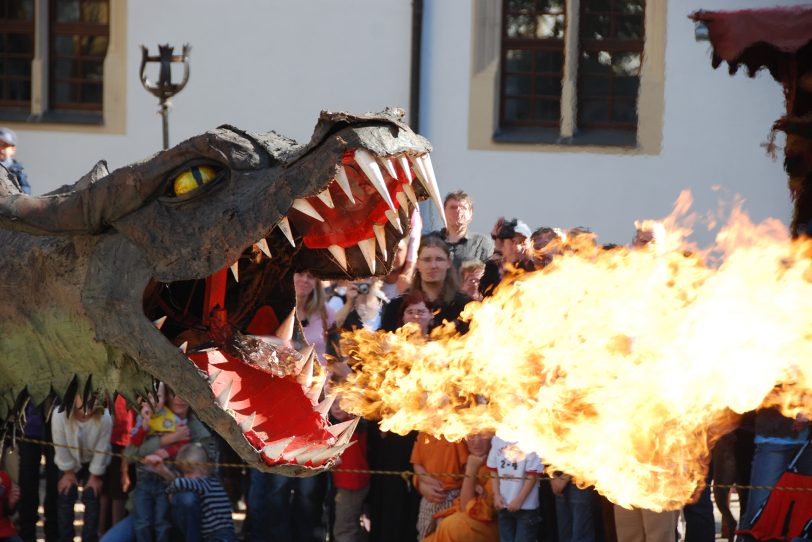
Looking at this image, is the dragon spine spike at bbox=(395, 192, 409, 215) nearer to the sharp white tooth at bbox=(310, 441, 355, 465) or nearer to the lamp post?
the sharp white tooth at bbox=(310, 441, 355, 465)

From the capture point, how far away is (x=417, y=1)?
13570 millimetres

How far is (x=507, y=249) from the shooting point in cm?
695

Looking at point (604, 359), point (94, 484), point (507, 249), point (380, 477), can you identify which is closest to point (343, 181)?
point (604, 359)

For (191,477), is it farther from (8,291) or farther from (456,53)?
(456,53)

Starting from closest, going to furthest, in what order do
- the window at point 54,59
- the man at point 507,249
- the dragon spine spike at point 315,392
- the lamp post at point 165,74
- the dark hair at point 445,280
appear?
the dragon spine spike at point 315,392
the man at point 507,249
the dark hair at point 445,280
the lamp post at point 165,74
the window at point 54,59

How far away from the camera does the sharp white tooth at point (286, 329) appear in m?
3.86

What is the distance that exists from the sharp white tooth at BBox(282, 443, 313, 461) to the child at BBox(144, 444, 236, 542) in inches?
168

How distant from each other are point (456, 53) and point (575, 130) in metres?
1.51

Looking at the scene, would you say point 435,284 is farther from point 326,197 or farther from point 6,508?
point 326,197

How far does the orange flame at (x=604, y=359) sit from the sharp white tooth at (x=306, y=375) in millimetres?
1311

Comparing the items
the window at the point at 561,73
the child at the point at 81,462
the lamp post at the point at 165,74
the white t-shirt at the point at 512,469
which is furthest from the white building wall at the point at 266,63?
the white t-shirt at the point at 512,469

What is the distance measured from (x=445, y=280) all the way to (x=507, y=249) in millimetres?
379

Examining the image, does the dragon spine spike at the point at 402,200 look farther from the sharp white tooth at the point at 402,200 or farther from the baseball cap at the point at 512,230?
the baseball cap at the point at 512,230

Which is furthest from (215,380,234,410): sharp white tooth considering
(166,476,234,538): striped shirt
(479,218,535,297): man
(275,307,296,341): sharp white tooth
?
(166,476,234,538): striped shirt
